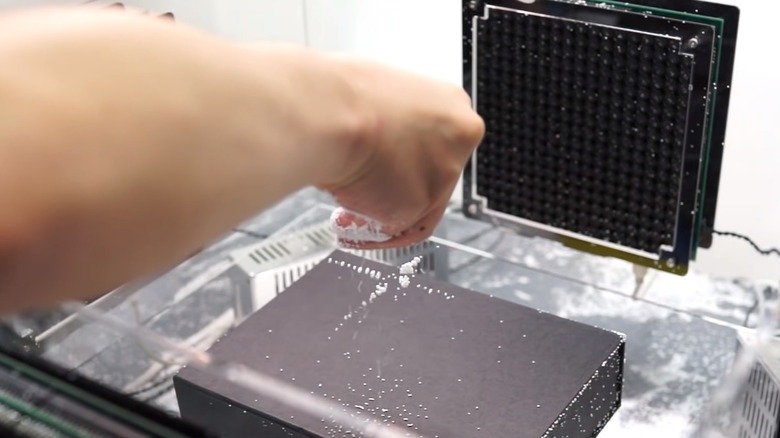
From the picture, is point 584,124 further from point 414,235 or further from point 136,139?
point 136,139

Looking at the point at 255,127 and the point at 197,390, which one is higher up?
the point at 255,127

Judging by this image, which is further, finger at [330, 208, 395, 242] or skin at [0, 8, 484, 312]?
finger at [330, 208, 395, 242]

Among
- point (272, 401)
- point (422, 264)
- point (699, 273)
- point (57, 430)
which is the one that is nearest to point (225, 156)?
point (57, 430)

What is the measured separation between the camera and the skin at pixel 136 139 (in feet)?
0.80

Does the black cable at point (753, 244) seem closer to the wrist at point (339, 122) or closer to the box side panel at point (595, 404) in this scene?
the box side panel at point (595, 404)

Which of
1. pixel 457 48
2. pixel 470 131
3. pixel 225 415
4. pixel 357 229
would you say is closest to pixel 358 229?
pixel 357 229

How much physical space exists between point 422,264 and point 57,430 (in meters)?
0.59

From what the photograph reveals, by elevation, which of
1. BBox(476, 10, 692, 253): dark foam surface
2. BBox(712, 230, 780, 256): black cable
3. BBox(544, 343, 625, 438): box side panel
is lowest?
BBox(712, 230, 780, 256): black cable

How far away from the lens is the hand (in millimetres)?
392

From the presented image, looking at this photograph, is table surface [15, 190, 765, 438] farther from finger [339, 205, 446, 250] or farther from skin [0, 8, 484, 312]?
skin [0, 8, 484, 312]

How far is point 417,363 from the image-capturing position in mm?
843

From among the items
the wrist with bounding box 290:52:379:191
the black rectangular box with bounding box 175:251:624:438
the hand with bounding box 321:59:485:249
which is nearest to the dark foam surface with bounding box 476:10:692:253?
the black rectangular box with bounding box 175:251:624:438

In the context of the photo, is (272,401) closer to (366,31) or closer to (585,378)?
(585,378)

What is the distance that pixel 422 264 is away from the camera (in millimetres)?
1057
